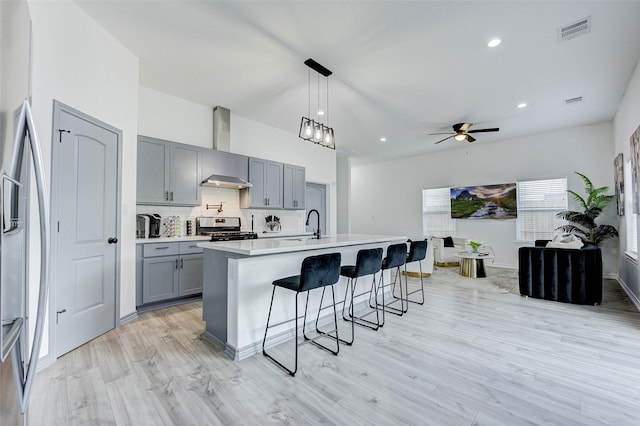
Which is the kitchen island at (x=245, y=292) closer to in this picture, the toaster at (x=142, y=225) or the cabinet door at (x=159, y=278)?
the cabinet door at (x=159, y=278)

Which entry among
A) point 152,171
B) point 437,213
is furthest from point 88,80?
point 437,213

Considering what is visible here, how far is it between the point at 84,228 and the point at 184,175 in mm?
1616

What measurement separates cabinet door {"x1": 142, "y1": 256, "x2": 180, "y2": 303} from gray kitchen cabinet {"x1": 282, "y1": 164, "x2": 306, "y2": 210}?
2.42 m

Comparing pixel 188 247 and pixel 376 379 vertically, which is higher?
pixel 188 247

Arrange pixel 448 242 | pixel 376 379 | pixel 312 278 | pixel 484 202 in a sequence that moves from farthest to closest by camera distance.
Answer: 1. pixel 484 202
2. pixel 448 242
3. pixel 312 278
4. pixel 376 379

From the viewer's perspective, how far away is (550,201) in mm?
6168

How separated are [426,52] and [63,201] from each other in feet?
13.1

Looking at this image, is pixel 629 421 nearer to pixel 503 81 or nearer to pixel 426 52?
pixel 426 52

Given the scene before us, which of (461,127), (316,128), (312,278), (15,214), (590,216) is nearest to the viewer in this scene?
(15,214)

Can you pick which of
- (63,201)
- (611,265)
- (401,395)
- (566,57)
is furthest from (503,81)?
(63,201)

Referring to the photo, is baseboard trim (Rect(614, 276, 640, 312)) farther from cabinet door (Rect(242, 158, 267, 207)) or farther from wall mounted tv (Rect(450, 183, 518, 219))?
cabinet door (Rect(242, 158, 267, 207))

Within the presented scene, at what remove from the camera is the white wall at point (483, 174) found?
5684mm

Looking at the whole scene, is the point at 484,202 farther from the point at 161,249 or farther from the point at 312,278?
the point at 161,249

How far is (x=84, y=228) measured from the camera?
2.65 m
